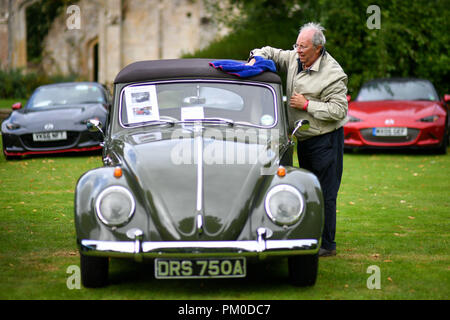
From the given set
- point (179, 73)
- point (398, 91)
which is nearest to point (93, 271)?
point (179, 73)

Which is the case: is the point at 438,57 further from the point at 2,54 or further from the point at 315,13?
the point at 2,54

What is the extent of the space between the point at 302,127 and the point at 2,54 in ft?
101

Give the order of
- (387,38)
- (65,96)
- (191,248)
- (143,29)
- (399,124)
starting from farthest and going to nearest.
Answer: (143,29) → (387,38) → (65,96) → (399,124) → (191,248)

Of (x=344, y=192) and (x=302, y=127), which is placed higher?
(x=302, y=127)

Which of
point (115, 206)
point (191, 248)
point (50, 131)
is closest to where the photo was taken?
point (191, 248)

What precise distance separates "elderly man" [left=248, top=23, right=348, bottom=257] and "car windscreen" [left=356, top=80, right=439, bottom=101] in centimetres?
967

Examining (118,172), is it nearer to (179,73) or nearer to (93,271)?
(93,271)

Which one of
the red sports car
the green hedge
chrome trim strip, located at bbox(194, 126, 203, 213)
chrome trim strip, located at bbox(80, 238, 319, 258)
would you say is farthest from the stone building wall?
chrome trim strip, located at bbox(80, 238, 319, 258)

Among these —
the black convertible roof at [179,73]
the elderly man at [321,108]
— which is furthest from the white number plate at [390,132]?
the black convertible roof at [179,73]

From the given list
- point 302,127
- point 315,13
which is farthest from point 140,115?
point 315,13

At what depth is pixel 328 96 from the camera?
245 inches

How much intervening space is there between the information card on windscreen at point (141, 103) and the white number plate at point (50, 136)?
759cm

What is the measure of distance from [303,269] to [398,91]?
1132 centimetres

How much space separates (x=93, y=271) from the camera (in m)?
5.18
